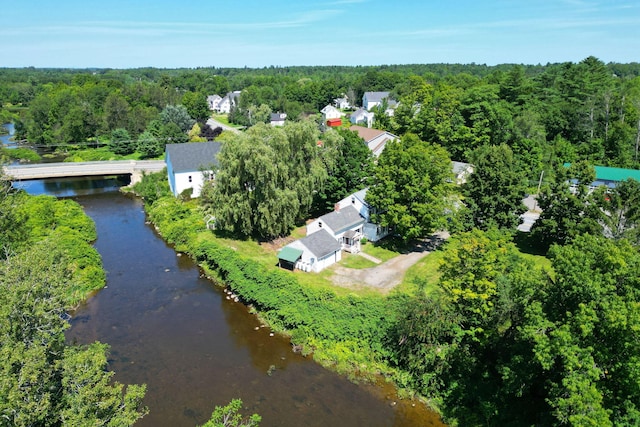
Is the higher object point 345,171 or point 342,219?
point 345,171

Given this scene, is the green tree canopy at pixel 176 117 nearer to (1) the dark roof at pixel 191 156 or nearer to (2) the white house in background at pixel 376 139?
(1) the dark roof at pixel 191 156

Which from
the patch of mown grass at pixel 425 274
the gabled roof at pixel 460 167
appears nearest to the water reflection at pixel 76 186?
the patch of mown grass at pixel 425 274

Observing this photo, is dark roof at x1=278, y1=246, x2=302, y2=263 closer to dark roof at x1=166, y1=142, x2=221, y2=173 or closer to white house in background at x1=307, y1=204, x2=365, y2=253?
white house in background at x1=307, y1=204, x2=365, y2=253

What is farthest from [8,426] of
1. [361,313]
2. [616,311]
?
[616,311]

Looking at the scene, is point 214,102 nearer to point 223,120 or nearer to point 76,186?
point 223,120

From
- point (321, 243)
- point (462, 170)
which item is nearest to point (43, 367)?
point (321, 243)

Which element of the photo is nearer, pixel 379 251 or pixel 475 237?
pixel 475 237

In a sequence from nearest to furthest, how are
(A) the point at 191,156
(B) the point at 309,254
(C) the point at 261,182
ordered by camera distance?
(B) the point at 309,254 < (C) the point at 261,182 < (A) the point at 191,156
